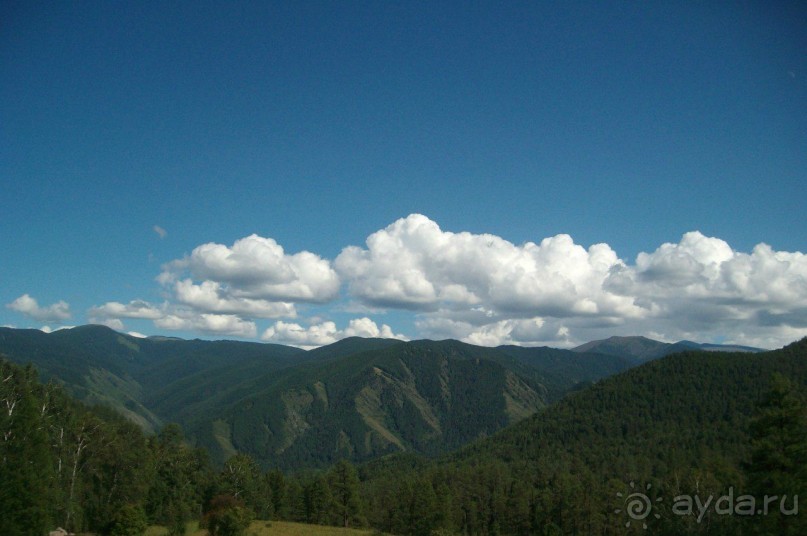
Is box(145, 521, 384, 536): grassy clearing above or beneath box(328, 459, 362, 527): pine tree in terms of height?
above

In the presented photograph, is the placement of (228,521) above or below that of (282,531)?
above

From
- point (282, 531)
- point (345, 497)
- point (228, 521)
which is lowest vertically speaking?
point (345, 497)

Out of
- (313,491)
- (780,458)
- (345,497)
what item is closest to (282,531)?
(313,491)

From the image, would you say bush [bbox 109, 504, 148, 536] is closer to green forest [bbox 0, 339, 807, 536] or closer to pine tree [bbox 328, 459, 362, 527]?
green forest [bbox 0, 339, 807, 536]

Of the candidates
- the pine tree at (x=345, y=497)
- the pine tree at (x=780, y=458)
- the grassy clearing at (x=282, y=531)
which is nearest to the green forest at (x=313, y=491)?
the pine tree at (x=780, y=458)

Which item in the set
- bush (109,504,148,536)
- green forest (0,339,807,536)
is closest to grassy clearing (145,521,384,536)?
green forest (0,339,807,536)

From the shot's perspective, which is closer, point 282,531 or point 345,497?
point 282,531

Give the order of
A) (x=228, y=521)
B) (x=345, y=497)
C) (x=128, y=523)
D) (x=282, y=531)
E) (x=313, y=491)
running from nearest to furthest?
(x=228, y=521) → (x=128, y=523) → (x=282, y=531) → (x=313, y=491) → (x=345, y=497)

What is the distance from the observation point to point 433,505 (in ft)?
294

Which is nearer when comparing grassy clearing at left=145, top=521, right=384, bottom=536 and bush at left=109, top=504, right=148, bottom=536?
bush at left=109, top=504, right=148, bottom=536

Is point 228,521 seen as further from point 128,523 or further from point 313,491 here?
point 313,491

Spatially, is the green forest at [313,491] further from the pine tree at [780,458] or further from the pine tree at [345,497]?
the pine tree at [345,497]

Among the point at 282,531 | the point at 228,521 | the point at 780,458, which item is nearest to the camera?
the point at 780,458

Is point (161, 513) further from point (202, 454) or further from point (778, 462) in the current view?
point (778, 462)
